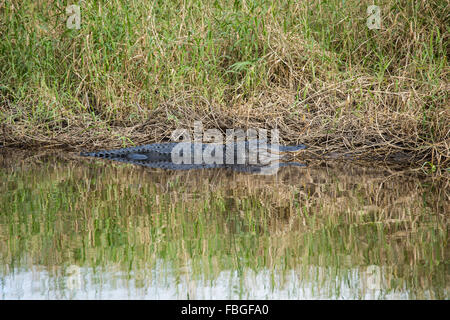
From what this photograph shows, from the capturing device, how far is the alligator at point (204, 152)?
5.98 meters

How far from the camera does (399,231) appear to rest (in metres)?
3.28

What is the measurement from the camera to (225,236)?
3.17 m

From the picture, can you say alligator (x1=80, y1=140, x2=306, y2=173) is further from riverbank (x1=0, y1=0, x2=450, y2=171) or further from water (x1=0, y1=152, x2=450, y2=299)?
water (x1=0, y1=152, x2=450, y2=299)

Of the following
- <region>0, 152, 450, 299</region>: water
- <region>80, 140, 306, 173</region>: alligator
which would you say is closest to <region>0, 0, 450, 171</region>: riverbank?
<region>80, 140, 306, 173</region>: alligator

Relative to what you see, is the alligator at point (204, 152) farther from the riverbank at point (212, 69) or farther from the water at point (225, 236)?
the water at point (225, 236)

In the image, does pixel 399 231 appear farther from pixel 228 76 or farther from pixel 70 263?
pixel 228 76

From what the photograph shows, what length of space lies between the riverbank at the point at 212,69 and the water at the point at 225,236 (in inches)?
60.2

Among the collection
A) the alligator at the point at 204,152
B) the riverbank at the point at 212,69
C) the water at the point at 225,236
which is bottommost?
the water at the point at 225,236

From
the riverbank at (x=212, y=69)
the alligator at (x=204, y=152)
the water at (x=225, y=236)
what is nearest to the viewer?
the water at (x=225, y=236)

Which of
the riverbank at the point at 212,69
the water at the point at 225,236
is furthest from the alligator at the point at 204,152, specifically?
the water at the point at 225,236

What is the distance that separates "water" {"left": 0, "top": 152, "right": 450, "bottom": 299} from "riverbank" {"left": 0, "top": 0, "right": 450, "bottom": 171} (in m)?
1.53

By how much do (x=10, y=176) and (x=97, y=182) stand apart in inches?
31.8

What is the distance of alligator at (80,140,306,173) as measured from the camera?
19.6 ft
